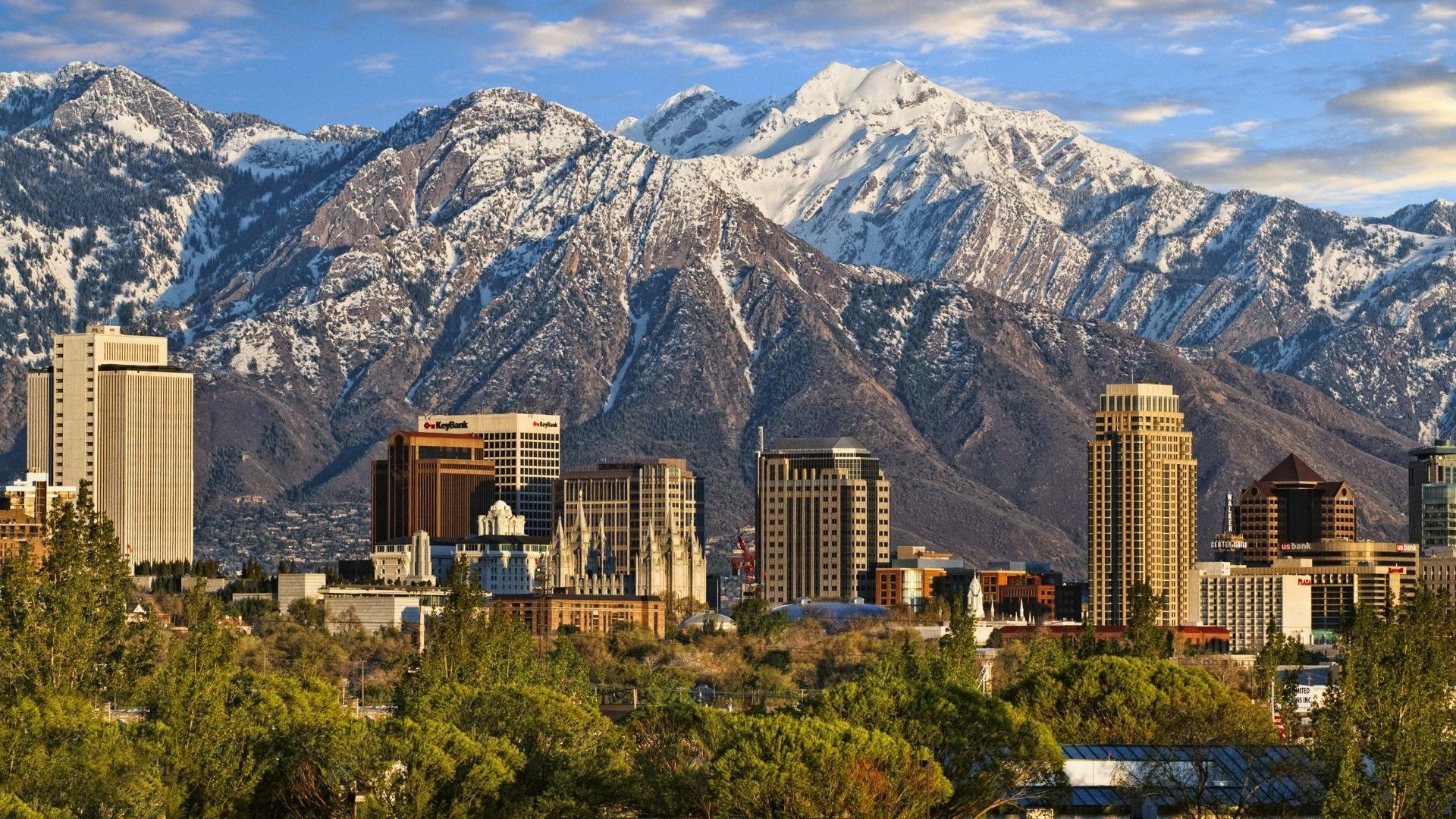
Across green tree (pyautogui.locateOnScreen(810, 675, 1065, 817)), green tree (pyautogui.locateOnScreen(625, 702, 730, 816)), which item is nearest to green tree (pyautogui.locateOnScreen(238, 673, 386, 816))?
green tree (pyautogui.locateOnScreen(625, 702, 730, 816))

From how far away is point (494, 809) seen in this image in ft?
591

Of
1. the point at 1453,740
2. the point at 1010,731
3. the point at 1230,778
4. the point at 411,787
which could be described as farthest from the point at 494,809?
the point at 1453,740

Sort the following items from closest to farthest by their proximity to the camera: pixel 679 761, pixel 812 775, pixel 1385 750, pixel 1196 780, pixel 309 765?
1. pixel 812 775
2. pixel 1385 750
3. pixel 309 765
4. pixel 679 761
5. pixel 1196 780

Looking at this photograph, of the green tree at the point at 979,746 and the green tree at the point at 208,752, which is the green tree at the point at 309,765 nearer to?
the green tree at the point at 208,752

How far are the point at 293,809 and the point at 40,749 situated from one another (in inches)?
649

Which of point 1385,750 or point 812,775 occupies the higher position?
point 1385,750

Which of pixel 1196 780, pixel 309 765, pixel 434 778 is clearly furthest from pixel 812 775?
pixel 309 765

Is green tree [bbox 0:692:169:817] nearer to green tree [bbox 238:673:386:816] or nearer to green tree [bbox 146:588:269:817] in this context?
green tree [bbox 146:588:269:817]

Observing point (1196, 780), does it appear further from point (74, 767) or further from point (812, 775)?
point (74, 767)

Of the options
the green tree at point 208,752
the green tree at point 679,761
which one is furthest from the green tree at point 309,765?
the green tree at point 679,761

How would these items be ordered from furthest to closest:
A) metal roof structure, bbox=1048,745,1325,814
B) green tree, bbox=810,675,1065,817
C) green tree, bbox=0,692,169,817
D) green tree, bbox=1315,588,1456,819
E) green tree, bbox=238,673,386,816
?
metal roof structure, bbox=1048,745,1325,814
green tree, bbox=810,675,1065,817
green tree, bbox=238,673,386,816
green tree, bbox=1315,588,1456,819
green tree, bbox=0,692,169,817

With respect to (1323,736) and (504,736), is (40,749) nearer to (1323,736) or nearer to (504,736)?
(504,736)

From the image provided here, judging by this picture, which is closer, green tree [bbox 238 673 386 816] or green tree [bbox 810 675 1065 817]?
green tree [bbox 238 673 386 816]

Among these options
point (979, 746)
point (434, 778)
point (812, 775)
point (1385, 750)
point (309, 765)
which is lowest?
point (434, 778)
